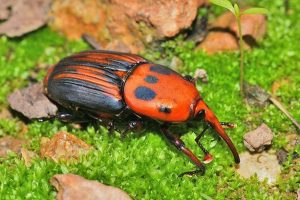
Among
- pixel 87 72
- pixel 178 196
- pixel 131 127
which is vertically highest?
pixel 87 72

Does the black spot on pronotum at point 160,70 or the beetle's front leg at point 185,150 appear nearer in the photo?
the beetle's front leg at point 185,150

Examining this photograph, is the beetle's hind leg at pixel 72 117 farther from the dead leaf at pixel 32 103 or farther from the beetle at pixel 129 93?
the dead leaf at pixel 32 103

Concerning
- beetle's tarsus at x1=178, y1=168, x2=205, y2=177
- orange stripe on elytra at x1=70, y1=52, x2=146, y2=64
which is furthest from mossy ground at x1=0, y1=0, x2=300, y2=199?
orange stripe on elytra at x1=70, y1=52, x2=146, y2=64

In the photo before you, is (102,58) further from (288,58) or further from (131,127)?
(288,58)

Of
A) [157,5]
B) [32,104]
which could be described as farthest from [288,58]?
[32,104]

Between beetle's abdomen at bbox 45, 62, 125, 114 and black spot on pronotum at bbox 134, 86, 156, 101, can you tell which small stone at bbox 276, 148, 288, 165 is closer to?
black spot on pronotum at bbox 134, 86, 156, 101

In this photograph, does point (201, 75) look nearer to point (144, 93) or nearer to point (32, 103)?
point (144, 93)

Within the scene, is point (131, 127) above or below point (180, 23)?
below

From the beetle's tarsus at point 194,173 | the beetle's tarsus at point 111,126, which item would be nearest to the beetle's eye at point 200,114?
the beetle's tarsus at point 194,173
